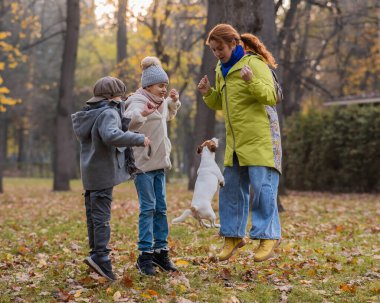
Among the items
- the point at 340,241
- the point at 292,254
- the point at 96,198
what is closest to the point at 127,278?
the point at 96,198

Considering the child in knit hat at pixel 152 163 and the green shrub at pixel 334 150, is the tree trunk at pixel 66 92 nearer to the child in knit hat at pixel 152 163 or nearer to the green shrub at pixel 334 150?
the green shrub at pixel 334 150

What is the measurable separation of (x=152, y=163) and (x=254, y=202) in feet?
3.19

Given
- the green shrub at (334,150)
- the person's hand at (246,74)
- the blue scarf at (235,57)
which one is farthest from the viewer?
the green shrub at (334,150)

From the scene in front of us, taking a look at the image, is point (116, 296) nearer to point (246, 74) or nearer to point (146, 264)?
point (146, 264)

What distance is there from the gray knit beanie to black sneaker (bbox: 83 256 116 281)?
160cm

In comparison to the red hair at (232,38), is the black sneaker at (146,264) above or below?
below

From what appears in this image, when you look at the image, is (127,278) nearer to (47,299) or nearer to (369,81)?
(47,299)

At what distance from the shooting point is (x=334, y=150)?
67.4ft

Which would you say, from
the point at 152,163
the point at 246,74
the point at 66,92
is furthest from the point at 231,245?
the point at 66,92

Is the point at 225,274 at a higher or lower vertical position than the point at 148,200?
lower

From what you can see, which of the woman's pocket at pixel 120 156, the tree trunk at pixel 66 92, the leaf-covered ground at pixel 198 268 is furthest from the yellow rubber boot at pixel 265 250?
the tree trunk at pixel 66 92

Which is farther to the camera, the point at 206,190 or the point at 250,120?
the point at 206,190

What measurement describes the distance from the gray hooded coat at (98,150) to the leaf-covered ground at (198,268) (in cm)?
85

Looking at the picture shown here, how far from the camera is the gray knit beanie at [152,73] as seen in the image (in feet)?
18.2
